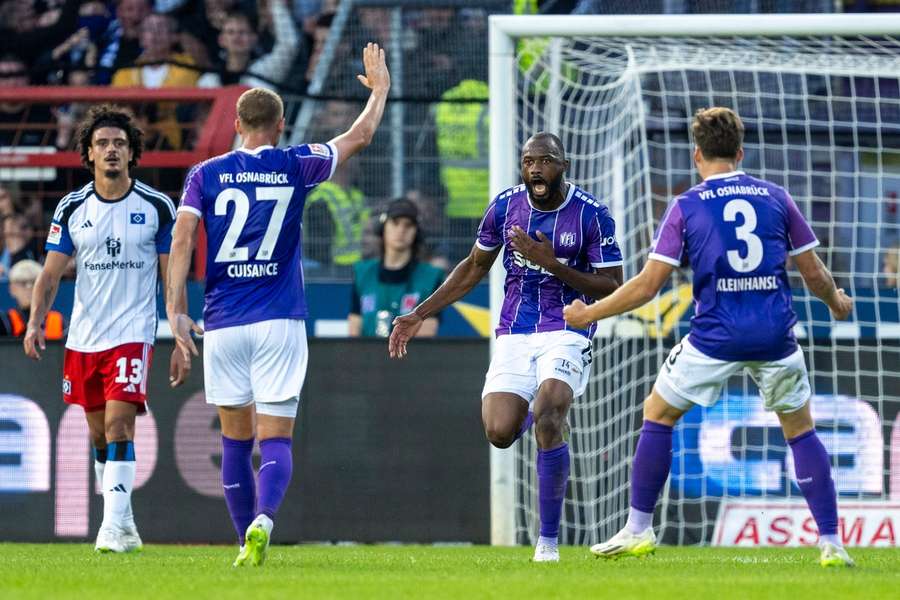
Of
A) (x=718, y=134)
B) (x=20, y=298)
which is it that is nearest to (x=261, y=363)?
(x=718, y=134)

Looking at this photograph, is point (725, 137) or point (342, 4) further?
point (342, 4)

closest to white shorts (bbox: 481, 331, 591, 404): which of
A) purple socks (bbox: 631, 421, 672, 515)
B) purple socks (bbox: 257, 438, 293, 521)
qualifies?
purple socks (bbox: 631, 421, 672, 515)

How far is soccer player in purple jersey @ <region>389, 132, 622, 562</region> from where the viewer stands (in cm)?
752

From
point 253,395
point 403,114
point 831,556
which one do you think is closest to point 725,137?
point 831,556

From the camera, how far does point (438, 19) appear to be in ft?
49.8

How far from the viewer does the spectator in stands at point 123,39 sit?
49.4ft

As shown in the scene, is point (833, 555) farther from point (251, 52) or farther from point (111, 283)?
point (251, 52)

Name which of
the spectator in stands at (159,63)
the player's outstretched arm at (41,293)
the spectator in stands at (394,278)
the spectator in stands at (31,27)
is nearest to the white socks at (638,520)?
the player's outstretched arm at (41,293)

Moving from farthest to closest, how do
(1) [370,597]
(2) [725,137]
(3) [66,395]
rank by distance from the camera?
(3) [66,395]
(2) [725,137]
(1) [370,597]

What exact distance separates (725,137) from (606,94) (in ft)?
17.8

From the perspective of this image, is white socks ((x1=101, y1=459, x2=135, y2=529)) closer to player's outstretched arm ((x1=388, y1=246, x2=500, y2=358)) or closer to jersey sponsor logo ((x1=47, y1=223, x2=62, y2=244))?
jersey sponsor logo ((x1=47, y1=223, x2=62, y2=244))

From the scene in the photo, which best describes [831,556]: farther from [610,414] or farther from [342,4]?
[342,4]

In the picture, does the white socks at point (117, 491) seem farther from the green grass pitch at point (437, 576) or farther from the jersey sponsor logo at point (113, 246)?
the jersey sponsor logo at point (113, 246)

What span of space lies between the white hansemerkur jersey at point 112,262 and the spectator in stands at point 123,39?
6510mm
